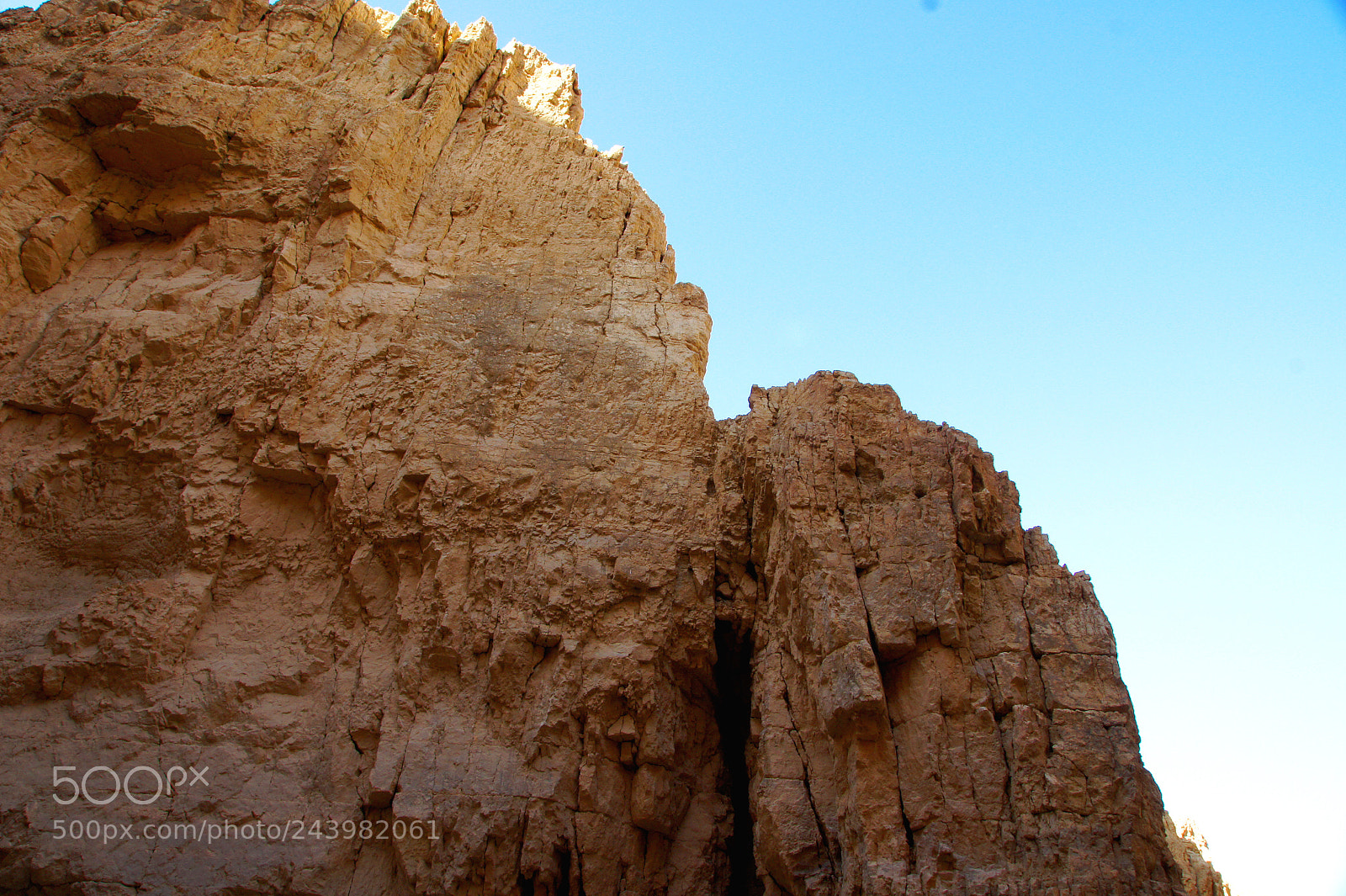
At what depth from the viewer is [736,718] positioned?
7.95 meters

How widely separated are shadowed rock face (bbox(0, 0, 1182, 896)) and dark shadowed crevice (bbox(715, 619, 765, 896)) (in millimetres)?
39

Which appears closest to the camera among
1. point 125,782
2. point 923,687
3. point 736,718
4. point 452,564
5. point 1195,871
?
point 923,687

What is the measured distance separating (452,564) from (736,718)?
10.0ft

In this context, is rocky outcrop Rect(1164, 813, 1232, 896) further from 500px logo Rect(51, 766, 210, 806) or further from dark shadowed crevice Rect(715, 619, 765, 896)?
500px logo Rect(51, 766, 210, 806)

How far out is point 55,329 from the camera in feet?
29.5

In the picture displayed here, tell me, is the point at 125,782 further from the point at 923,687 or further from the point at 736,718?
the point at 923,687

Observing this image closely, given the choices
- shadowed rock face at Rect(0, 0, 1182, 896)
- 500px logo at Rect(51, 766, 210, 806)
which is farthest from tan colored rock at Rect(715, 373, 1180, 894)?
500px logo at Rect(51, 766, 210, 806)

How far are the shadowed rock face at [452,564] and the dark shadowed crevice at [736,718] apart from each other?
39 mm

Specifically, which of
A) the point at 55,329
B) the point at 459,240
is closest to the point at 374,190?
the point at 459,240

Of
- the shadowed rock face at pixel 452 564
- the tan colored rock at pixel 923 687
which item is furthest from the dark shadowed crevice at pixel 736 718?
the tan colored rock at pixel 923 687

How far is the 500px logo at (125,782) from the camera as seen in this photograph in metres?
6.65

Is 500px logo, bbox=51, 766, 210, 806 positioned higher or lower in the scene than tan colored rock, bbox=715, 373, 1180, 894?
lower

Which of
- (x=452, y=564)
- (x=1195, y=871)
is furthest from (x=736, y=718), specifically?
(x=1195, y=871)

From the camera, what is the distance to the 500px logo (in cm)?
665
